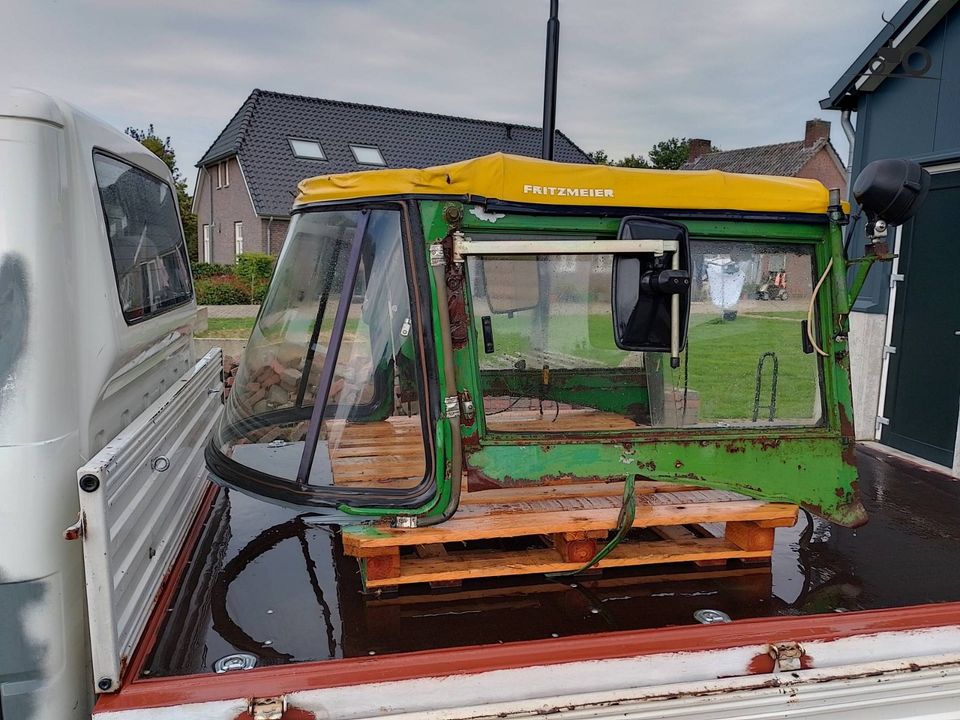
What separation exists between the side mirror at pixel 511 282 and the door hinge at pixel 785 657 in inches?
52.8

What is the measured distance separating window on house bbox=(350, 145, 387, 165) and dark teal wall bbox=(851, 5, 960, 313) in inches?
702

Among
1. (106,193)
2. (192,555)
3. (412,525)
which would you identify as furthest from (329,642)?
(106,193)

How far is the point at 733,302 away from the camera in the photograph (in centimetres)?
268

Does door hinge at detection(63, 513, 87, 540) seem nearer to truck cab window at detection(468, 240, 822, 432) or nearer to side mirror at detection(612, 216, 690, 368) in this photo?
truck cab window at detection(468, 240, 822, 432)

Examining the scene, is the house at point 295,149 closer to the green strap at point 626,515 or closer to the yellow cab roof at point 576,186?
the yellow cab roof at point 576,186

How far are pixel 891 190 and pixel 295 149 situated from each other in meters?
21.9

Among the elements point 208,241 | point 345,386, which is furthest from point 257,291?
point 345,386

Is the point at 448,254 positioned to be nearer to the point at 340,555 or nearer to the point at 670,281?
the point at 670,281

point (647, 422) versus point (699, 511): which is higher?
point (647, 422)

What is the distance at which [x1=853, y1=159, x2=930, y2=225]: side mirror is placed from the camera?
98.2 inches

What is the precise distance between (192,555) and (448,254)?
61.8 inches

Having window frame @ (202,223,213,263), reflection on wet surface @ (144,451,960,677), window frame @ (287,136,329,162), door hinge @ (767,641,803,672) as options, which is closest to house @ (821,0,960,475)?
reflection on wet surface @ (144,451,960,677)

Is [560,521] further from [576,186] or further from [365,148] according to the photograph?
[365,148]

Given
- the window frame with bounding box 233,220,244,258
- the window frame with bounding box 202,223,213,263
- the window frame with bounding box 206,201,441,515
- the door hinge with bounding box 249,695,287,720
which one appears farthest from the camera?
the window frame with bounding box 202,223,213,263
